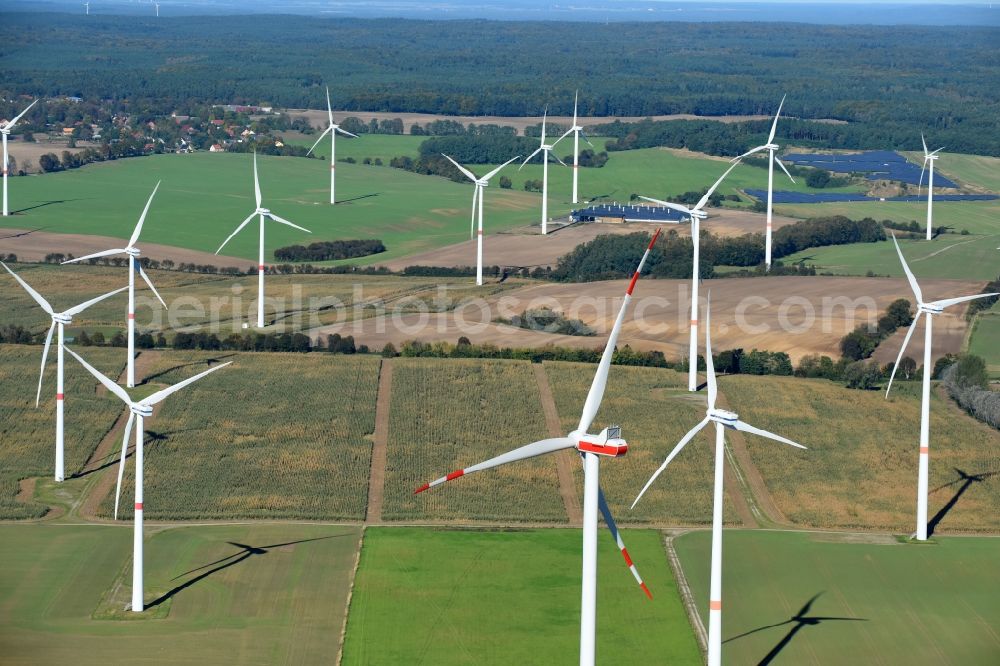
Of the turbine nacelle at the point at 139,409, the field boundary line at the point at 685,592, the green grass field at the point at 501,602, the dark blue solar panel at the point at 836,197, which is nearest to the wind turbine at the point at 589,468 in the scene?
the green grass field at the point at 501,602

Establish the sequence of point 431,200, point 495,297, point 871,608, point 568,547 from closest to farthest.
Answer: point 871,608 < point 568,547 < point 495,297 < point 431,200

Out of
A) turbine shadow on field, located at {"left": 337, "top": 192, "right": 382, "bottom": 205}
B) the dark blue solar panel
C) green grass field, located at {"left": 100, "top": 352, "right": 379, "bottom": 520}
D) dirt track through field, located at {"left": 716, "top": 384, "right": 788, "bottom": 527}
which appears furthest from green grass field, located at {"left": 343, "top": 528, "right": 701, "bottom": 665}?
the dark blue solar panel

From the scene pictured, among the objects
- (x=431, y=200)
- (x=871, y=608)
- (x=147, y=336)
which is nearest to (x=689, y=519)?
(x=871, y=608)

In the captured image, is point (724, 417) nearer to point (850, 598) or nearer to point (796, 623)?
point (796, 623)

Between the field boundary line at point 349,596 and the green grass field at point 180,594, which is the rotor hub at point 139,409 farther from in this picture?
the field boundary line at point 349,596

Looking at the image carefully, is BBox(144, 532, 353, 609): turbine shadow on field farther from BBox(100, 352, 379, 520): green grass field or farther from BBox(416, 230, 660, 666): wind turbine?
BBox(416, 230, 660, 666): wind turbine

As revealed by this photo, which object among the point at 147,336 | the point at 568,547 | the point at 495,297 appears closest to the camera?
the point at 568,547

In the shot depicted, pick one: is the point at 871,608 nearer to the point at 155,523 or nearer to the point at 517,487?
the point at 517,487
